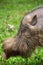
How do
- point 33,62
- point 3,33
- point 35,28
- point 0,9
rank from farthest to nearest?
1. point 0,9
2. point 3,33
3. point 33,62
4. point 35,28

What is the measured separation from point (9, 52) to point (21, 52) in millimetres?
327

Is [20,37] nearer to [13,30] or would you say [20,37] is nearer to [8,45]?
[8,45]

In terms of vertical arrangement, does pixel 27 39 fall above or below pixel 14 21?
above

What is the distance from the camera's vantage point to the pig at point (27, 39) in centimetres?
661

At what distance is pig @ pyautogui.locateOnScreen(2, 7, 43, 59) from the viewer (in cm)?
661

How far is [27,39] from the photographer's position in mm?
6648

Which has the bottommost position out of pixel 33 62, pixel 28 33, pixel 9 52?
pixel 33 62

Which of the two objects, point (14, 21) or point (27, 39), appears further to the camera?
point (14, 21)

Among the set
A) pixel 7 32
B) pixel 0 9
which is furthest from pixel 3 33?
pixel 0 9

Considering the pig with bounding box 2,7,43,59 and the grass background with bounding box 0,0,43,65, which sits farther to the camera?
the grass background with bounding box 0,0,43,65

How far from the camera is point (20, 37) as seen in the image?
6785 mm

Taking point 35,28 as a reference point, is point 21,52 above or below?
below

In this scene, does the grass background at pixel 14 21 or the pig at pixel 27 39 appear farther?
the grass background at pixel 14 21

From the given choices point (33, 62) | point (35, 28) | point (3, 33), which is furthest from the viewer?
point (3, 33)
